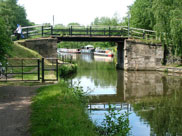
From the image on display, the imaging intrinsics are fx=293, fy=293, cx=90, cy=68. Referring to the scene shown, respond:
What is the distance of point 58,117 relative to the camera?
7359 millimetres

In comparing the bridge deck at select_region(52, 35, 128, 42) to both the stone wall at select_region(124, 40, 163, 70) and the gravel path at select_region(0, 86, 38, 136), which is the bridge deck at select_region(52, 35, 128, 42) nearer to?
the stone wall at select_region(124, 40, 163, 70)

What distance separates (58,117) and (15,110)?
5.65 ft

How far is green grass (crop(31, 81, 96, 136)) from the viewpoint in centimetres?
634

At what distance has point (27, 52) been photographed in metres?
25.1

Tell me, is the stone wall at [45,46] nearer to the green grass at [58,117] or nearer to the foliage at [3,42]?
the foliage at [3,42]

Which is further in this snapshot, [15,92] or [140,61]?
[140,61]

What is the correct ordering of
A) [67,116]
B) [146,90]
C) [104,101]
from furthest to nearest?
[146,90], [104,101], [67,116]

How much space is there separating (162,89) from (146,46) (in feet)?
40.8

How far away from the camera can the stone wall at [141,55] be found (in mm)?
30114

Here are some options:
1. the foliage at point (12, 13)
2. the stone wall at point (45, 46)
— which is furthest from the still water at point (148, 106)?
the foliage at point (12, 13)

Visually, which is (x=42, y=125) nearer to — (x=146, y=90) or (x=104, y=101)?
(x=104, y=101)

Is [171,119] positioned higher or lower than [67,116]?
lower

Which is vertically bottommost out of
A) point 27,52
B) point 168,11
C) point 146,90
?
point 146,90

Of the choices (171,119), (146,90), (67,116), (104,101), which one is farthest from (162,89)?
(67,116)
